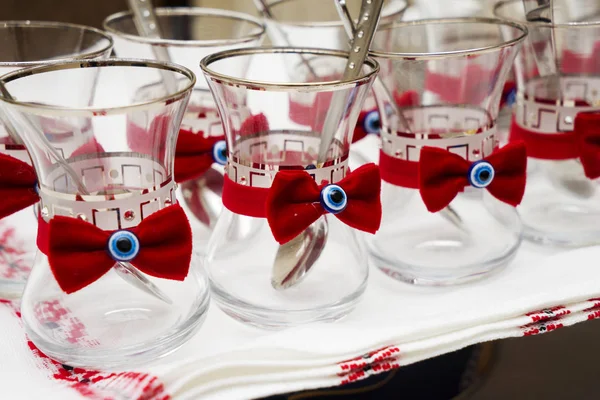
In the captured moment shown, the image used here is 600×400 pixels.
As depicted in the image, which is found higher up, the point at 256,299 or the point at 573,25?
the point at 573,25

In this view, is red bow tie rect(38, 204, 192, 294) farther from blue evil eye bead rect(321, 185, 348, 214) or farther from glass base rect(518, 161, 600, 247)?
glass base rect(518, 161, 600, 247)

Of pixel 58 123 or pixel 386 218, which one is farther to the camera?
pixel 386 218

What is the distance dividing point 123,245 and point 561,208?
281mm

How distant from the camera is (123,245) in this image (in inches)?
13.2

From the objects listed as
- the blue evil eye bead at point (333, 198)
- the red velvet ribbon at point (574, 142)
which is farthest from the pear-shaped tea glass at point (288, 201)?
the red velvet ribbon at point (574, 142)

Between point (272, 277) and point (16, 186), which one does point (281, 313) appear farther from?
point (16, 186)

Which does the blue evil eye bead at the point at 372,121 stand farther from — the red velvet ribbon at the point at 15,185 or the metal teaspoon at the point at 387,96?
the red velvet ribbon at the point at 15,185

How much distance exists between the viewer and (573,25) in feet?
1.47

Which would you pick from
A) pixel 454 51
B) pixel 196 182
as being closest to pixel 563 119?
pixel 454 51

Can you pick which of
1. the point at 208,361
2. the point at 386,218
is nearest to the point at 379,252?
the point at 386,218

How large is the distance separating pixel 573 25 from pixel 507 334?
180 millimetres

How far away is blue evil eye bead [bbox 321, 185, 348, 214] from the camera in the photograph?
0.36 meters

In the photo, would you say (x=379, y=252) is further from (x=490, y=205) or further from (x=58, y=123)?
(x=58, y=123)

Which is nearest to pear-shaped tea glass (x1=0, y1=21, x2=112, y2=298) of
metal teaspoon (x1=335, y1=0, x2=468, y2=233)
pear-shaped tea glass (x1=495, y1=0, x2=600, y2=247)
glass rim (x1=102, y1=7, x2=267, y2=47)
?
glass rim (x1=102, y1=7, x2=267, y2=47)
